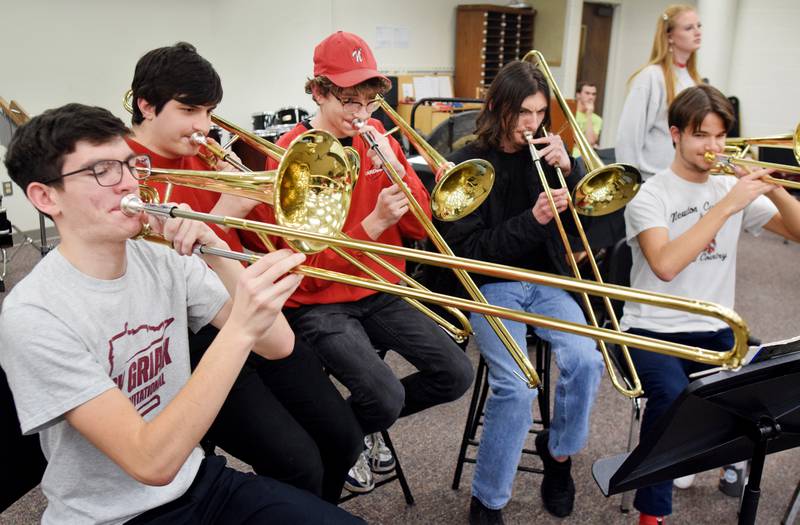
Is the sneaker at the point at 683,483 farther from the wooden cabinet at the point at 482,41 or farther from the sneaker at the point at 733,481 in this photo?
the wooden cabinet at the point at 482,41

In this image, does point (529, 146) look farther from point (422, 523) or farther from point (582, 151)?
point (422, 523)

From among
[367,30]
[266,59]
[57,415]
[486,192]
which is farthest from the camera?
[367,30]

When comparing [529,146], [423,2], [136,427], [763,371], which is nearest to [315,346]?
[136,427]

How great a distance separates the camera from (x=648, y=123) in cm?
306

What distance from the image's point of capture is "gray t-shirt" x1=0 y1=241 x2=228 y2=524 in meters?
1.08

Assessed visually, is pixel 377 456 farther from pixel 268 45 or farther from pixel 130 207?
pixel 268 45

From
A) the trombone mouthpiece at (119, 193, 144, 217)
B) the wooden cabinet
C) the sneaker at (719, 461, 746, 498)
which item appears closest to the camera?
the trombone mouthpiece at (119, 193, 144, 217)

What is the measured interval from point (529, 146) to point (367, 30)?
17.9 ft

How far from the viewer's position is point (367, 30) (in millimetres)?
7105

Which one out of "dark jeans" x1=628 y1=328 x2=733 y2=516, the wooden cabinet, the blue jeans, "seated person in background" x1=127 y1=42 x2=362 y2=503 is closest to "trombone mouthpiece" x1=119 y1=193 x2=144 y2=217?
"seated person in background" x1=127 y1=42 x2=362 y2=503

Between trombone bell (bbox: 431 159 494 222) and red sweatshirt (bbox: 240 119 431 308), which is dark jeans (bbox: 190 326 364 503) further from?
trombone bell (bbox: 431 159 494 222)

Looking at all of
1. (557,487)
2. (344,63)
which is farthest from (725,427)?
(344,63)

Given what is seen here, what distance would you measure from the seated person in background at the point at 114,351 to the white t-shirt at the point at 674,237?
1.28 m

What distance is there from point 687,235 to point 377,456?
1.28 metres
